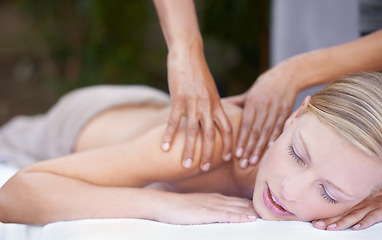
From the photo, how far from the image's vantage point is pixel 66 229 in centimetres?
94

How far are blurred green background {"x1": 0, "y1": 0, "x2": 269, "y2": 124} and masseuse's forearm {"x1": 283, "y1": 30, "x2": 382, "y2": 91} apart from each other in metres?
1.67

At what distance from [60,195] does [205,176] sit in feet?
1.40

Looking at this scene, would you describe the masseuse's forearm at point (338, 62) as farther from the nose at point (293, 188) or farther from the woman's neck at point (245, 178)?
the nose at point (293, 188)

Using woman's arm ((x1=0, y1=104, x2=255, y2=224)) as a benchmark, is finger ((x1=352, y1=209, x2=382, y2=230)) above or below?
below

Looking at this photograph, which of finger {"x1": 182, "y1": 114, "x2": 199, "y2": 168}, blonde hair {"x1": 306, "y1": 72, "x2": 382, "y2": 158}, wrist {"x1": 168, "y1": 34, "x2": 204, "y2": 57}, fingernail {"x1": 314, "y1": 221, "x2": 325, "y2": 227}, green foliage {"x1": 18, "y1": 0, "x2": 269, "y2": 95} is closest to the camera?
blonde hair {"x1": 306, "y1": 72, "x2": 382, "y2": 158}

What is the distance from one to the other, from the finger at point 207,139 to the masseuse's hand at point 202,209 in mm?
105

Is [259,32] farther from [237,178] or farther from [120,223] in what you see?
[120,223]

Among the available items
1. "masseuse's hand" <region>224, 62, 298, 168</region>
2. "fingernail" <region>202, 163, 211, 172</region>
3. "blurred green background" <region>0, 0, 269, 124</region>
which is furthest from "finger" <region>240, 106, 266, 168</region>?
"blurred green background" <region>0, 0, 269, 124</region>

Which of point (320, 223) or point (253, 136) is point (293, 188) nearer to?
point (320, 223)

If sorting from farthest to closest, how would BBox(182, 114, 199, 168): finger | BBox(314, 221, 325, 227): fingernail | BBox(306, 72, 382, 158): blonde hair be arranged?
BBox(182, 114, 199, 168): finger < BBox(314, 221, 325, 227): fingernail < BBox(306, 72, 382, 158): blonde hair

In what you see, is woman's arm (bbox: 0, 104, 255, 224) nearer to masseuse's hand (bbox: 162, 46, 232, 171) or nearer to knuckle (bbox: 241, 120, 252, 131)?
masseuse's hand (bbox: 162, 46, 232, 171)

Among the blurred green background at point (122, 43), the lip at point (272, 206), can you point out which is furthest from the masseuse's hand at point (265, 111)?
the blurred green background at point (122, 43)

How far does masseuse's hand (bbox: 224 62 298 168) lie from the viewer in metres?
1.22

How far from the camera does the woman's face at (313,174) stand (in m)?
0.90
